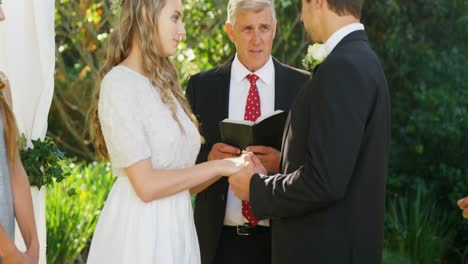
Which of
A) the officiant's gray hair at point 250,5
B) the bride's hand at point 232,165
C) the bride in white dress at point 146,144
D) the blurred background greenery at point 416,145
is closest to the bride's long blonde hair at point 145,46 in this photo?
the bride in white dress at point 146,144

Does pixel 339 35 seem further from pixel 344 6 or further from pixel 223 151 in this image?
pixel 223 151

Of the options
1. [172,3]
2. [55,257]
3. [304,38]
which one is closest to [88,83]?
[304,38]

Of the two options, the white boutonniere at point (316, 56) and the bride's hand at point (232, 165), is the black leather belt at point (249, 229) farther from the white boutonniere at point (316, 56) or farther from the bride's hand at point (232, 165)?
the white boutonniere at point (316, 56)

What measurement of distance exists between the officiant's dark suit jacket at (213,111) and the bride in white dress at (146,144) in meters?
0.67

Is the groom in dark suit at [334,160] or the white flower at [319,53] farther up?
the white flower at [319,53]

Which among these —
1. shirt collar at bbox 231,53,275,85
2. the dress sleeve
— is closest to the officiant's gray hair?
shirt collar at bbox 231,53,275,85

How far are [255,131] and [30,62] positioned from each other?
1103mm

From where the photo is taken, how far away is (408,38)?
284 inches

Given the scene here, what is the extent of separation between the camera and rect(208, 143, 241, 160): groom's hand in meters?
4.04

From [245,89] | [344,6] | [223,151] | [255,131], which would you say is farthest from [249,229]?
[344,6]

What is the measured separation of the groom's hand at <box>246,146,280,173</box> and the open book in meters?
0.03

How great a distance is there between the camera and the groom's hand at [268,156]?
397 cm

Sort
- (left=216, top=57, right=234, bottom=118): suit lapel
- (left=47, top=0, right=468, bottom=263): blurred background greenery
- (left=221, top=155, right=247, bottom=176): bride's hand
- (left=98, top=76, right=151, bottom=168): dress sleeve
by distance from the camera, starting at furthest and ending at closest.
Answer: (left=47, top=0, right=468, bottom=263): blurred background greenery → (left=216, top=57, right=234, bottom=118): suit lapel → (left=221, top=155, right=247, bottom=176): bride's hand → (left=98, top=76, right=151, bottom=168): dress sleeve

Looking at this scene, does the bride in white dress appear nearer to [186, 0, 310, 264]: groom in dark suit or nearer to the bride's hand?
the bride's hand
